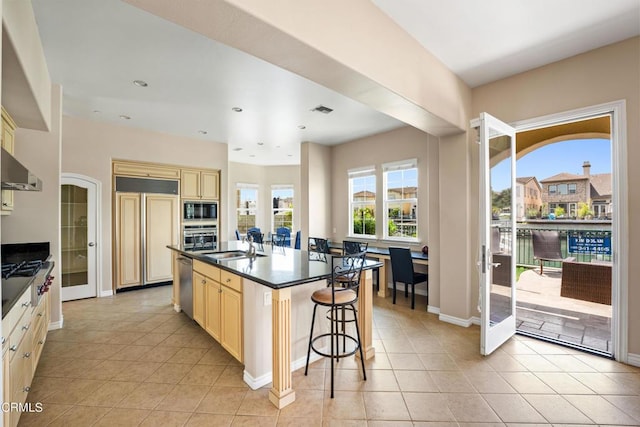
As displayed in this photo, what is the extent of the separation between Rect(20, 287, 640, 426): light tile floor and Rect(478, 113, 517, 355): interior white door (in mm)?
251

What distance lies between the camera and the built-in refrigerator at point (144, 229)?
17.0 feet

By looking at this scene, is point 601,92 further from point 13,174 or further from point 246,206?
point 246,206

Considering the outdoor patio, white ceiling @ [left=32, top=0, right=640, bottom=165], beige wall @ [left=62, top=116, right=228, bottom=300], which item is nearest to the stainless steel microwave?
beige wall @ [left=62, top=116, right=228, bottom=300]

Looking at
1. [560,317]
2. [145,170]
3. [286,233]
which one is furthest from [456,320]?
[286,233]

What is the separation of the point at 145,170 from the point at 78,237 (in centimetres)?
148

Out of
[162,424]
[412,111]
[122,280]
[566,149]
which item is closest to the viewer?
[162,424]

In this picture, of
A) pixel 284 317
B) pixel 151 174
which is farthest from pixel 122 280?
pixel 284 317

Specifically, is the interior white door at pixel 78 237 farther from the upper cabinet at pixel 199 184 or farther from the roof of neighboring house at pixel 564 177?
the roof of neighboring house at pixel 564 177

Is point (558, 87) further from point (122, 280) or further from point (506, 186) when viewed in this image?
point (122, 280)

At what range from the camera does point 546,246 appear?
19.3 ft

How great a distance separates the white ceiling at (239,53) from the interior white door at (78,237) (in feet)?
3.71

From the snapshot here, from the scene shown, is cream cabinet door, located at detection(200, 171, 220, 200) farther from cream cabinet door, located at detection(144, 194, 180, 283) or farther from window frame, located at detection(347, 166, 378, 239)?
window frame, located at detection(347, 166, 378, 239)

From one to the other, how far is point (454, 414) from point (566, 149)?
572 cm

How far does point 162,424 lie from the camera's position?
79.3 inches
